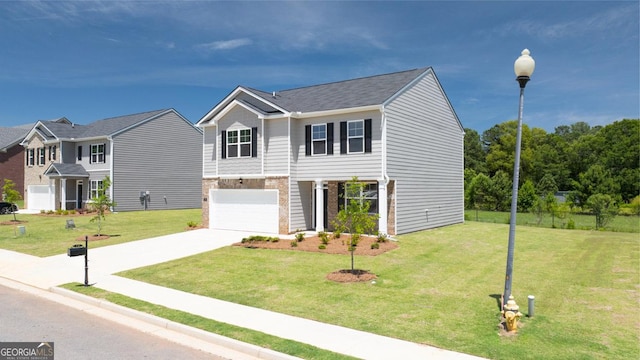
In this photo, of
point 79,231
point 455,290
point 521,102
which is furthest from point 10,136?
point 521,102

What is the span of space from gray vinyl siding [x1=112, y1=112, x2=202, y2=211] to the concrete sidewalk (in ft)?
55.2

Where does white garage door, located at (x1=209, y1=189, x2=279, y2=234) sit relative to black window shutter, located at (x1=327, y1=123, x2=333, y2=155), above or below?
below

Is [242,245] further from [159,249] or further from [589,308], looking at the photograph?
[589,308]

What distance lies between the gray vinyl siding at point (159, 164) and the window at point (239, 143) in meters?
16.0

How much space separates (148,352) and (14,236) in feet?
63.0

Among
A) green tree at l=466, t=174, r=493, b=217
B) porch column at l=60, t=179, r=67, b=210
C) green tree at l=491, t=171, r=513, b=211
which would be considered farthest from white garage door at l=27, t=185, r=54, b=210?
green tree at l=491, t=171, r=513, b=211

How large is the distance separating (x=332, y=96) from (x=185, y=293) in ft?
48.8

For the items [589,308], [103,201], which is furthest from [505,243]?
[103,201]

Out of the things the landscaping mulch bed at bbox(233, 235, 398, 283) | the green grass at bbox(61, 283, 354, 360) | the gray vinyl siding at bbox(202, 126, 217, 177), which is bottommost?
the green grass at bbox(61, 283, 354, 360)

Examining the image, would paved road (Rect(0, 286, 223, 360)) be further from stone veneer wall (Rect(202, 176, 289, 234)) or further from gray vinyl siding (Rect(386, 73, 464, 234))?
gray vinyl siding (Rect(386, 73, 464, 234))

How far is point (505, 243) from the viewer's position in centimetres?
1880

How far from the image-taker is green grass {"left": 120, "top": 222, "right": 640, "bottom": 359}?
24.8 ft

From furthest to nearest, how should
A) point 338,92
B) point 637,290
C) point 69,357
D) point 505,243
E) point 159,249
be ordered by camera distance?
point 338,92 → point 505,243 → point 159,249 → point 637,290 → point 69,357

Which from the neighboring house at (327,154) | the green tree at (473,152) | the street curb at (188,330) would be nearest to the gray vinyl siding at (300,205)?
the neighboring house at (327,154)
